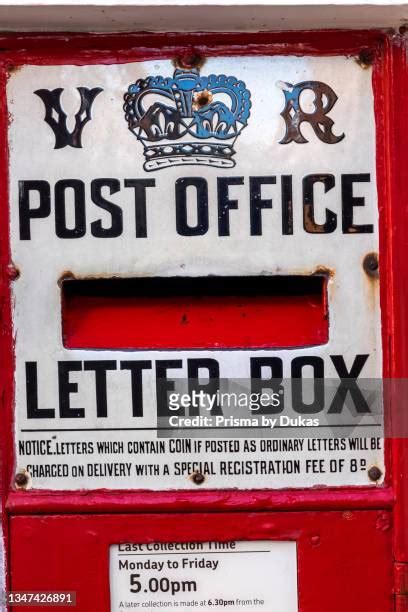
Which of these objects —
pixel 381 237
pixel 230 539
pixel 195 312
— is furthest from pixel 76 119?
pixel 230 539

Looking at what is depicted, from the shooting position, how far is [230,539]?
1599 millimetres

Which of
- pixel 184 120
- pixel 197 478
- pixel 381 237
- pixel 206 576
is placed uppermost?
pixel 184 120

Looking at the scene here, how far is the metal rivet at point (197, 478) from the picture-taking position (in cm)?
161

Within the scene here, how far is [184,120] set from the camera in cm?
161

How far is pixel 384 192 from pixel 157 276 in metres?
0.46

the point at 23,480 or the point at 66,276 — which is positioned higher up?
the point at 66,276

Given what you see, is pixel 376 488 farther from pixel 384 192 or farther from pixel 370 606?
pixel 384 192

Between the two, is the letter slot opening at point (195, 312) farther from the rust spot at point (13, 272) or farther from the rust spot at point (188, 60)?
the rust spot at point (188, 60)

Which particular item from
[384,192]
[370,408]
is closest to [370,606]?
[370,408]

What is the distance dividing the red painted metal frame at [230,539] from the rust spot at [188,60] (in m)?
0.85

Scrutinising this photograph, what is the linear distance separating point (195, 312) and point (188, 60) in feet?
1.56

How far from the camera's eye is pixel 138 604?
5.33 ft

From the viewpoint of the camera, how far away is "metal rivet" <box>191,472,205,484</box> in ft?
5.29

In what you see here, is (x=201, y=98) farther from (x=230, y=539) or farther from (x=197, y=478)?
(x=230, y=539)
